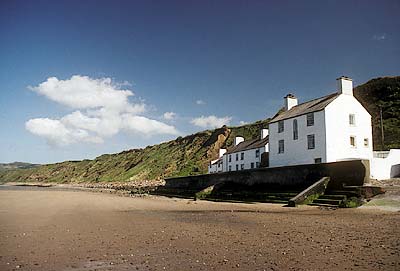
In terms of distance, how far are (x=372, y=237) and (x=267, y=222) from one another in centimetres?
466

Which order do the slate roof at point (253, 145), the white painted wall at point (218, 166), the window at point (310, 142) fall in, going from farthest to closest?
1. the white painted wall at point (218, 166)
2. the slate roof at point (253, 145)
3. the window at point (310, 142)

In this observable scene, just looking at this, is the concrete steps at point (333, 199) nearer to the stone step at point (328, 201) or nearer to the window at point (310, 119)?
the stone step at point (328, 201)

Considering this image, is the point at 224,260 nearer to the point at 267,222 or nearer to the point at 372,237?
the point at 372,237

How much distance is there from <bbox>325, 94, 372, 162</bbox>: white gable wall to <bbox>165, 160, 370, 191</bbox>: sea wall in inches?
215

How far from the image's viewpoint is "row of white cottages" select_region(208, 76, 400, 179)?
30.3 metres

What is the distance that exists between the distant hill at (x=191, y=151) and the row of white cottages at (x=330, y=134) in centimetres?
1697

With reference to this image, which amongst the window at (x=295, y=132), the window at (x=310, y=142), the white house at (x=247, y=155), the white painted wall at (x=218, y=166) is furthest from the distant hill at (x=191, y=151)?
the window at (x=310, y=142)

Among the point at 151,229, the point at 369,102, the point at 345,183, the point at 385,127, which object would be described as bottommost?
the point at 151,229

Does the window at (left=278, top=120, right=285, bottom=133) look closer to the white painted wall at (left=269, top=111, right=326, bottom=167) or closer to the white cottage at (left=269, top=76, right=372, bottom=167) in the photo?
the white cottage at (left=269, top=76, right=372, bottom=167)

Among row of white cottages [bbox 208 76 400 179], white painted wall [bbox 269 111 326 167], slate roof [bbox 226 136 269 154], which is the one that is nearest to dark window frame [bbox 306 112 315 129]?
row of white cottages [bbox 208 76 400 179]

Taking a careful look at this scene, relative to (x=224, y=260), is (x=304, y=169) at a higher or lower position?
higher

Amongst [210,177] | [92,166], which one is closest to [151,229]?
[210,177]

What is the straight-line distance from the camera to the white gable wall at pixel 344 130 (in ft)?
99.2

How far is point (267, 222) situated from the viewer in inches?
542
